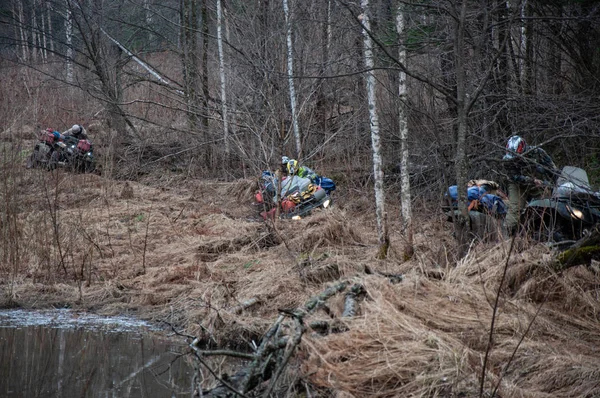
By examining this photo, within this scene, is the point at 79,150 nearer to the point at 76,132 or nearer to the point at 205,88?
the point at 76,132

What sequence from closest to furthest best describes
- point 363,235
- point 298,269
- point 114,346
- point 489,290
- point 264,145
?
point 489,290 → point 114,346 → point 298,269 → point 363,235 → point 264,145

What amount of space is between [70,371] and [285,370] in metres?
2.36

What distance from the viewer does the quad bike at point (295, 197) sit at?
12258 millimetres

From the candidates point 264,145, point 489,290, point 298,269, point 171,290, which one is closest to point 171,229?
point 264,145

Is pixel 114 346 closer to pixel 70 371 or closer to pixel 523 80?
pixel 70 371

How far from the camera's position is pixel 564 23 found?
12.8 meters

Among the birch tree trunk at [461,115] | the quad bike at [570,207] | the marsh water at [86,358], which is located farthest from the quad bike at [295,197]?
the birch tree trunk at [461,115]

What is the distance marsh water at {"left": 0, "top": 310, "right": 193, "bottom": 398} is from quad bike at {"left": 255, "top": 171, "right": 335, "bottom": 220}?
4.26 m

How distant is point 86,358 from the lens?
688cm

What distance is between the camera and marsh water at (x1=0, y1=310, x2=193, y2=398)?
6.01m

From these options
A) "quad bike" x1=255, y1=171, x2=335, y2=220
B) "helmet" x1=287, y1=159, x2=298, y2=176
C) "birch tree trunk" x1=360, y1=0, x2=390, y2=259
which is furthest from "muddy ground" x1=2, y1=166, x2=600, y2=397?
"helmet" x1=287, y1=159, x2=298, y2=176

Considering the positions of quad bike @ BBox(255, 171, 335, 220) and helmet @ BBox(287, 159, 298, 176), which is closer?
helmet @ BBox(287, 159, 298, 176)

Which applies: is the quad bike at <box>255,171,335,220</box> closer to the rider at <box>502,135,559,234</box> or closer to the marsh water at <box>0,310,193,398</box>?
the rider at <box>502,135,559,234</box>

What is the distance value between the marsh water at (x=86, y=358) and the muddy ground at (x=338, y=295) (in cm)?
39
